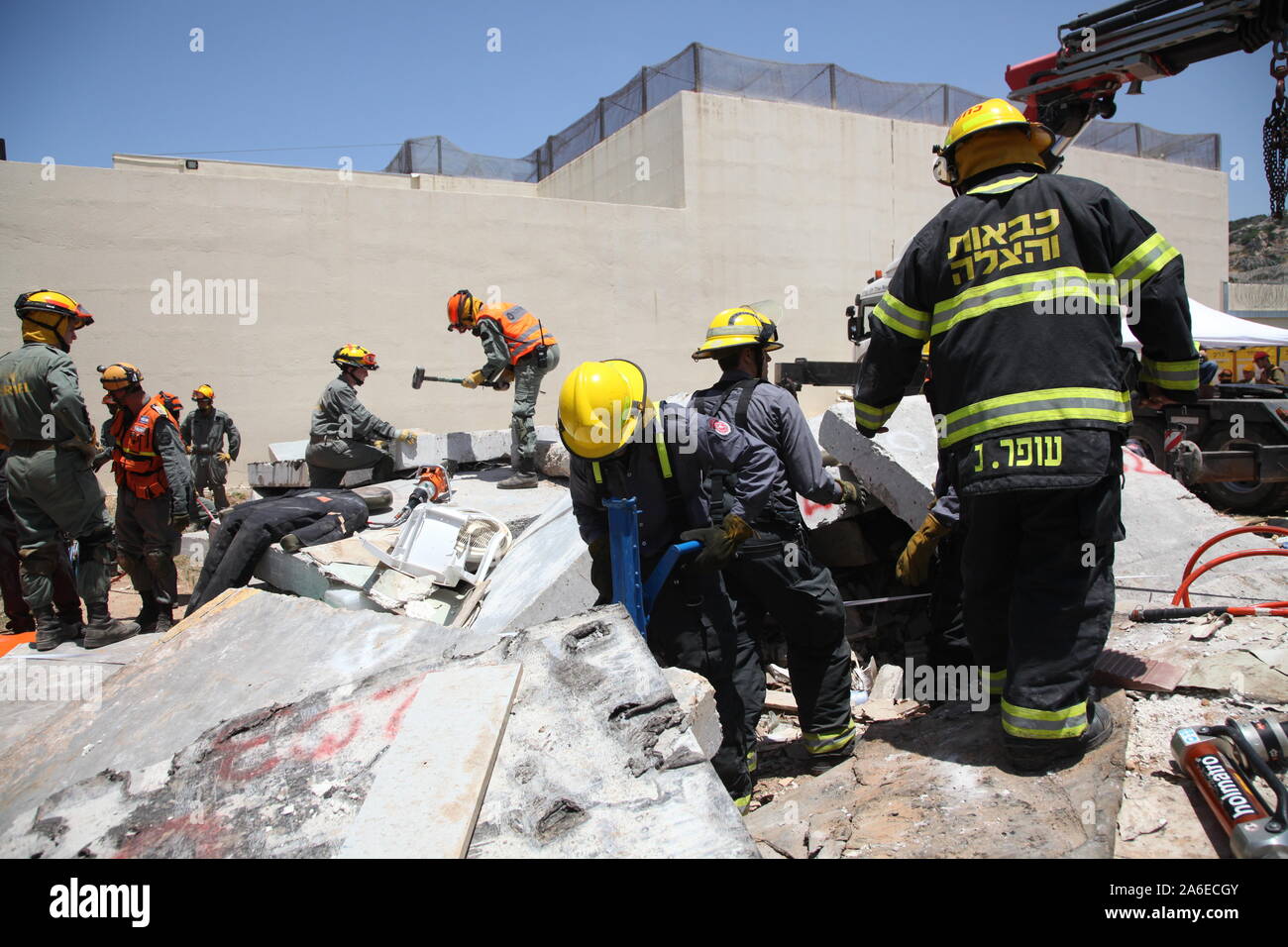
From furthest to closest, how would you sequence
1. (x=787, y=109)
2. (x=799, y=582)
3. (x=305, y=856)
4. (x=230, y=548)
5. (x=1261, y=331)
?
(x=787, y=109)
(x=1261, y=331)
(x=230, y=548)
(x=799, y=582)
(x=305, y=856)

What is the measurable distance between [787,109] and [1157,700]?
522 inches

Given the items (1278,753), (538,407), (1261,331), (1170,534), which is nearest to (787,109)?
(538,407)

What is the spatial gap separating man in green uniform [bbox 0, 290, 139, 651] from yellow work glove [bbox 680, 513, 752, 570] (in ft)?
14.0

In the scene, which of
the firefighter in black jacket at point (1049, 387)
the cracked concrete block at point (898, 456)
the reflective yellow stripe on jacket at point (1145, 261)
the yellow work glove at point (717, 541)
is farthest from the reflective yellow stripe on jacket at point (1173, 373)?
the cracked concrete block at point (898, 456)

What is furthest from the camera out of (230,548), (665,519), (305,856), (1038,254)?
(230,548)

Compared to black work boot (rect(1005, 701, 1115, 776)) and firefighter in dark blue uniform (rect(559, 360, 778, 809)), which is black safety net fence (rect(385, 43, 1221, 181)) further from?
black work boot (rect(1005, 701, 1115, 776))

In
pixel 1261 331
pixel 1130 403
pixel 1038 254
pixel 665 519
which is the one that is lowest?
pixel 665 519

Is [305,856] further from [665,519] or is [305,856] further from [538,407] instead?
[538,407]

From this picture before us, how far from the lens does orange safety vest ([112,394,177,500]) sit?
5.48 metres

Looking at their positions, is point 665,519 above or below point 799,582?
above

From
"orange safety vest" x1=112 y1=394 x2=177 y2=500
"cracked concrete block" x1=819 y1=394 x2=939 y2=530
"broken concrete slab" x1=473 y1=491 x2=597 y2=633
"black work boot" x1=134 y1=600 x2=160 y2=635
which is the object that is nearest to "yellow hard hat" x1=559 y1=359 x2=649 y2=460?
"broken concrete slab" x1=473 y1=491 x2=597 y2=633

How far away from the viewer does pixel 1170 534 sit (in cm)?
429

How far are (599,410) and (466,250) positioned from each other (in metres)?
9.74

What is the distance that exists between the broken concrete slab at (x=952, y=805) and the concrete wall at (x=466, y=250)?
1011cm
